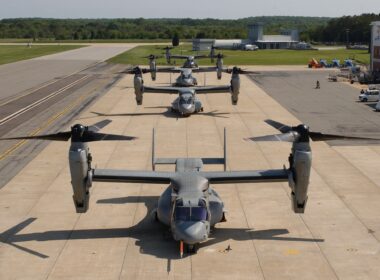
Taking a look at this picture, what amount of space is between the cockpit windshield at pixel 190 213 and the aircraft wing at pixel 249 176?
293 cm

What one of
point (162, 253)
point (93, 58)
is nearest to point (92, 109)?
point (162, 253)

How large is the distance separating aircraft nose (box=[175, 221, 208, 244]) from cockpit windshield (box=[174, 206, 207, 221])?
10.1 inches

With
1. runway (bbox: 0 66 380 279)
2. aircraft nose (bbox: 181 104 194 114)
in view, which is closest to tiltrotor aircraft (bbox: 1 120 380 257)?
runway (bbox: 0 66 380 279)

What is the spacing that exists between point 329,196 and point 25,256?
58.1 ft

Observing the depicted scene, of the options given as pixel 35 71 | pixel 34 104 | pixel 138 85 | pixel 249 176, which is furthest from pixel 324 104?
pixel 35 71

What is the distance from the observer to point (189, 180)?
25.5 metres

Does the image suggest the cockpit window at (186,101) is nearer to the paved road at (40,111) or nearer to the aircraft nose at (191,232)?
the paved road at (40,111)

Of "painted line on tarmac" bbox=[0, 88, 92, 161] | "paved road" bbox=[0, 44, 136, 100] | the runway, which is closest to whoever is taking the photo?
the runway

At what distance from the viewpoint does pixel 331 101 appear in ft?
238

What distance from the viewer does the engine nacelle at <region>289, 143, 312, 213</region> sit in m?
24.2

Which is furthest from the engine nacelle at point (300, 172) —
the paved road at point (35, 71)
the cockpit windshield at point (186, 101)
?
the paved road at point (35, 71)

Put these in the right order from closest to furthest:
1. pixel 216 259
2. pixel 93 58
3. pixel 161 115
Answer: pixel 216 259
pixel 161 115
pixel 93 58

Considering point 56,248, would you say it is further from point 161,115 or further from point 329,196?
point 161,115

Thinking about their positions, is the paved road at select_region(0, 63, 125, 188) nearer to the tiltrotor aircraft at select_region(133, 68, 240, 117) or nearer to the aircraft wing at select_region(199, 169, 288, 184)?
the tiltrotor aircraft at select_region(133, 68, 240, 117)
